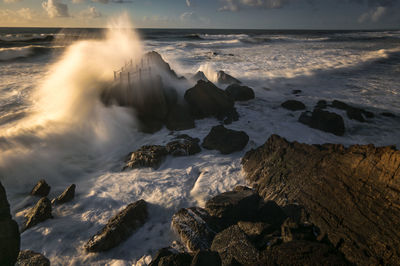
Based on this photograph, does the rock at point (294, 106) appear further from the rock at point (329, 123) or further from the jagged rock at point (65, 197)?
the jagged rock at point (65, 197)

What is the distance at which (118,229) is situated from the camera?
351cm

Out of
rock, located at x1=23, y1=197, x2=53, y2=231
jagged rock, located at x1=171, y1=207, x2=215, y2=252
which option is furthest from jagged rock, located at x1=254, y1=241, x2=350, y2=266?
rock, located at x1=23, y1=197, x2=53, y2=231

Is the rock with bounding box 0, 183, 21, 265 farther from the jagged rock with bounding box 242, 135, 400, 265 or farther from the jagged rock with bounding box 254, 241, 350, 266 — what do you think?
the jagged rock with bounding box 242, 135, 400, 265

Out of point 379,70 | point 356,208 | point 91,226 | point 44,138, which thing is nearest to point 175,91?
point 44,138

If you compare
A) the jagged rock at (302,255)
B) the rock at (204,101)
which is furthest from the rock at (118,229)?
the rock at (204,101)

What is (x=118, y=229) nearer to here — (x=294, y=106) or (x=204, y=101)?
(x=204, y=101)

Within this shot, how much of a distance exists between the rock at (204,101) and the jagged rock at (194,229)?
549 centimetres

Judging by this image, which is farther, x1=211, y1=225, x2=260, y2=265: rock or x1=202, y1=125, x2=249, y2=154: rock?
x1=202, y1=125, x2=249, y2=154: rock

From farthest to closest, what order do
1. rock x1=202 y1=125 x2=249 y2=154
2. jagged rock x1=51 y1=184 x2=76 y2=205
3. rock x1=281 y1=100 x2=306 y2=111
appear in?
rock x1=281 y1=100 x2=306 y2=111 < rock x1=202 y1=125 x2=249 y2=154 < jagged rock x1=51 y1=184 x2=76 y2=205

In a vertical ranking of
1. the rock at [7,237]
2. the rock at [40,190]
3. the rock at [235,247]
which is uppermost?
the rock at [7,237]

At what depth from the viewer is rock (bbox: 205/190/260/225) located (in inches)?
144

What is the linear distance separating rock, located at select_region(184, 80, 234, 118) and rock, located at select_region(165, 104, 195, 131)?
1.29 ft

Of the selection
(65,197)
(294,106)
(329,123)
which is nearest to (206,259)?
(65,197)

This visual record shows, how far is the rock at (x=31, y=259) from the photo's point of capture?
2941 mm
